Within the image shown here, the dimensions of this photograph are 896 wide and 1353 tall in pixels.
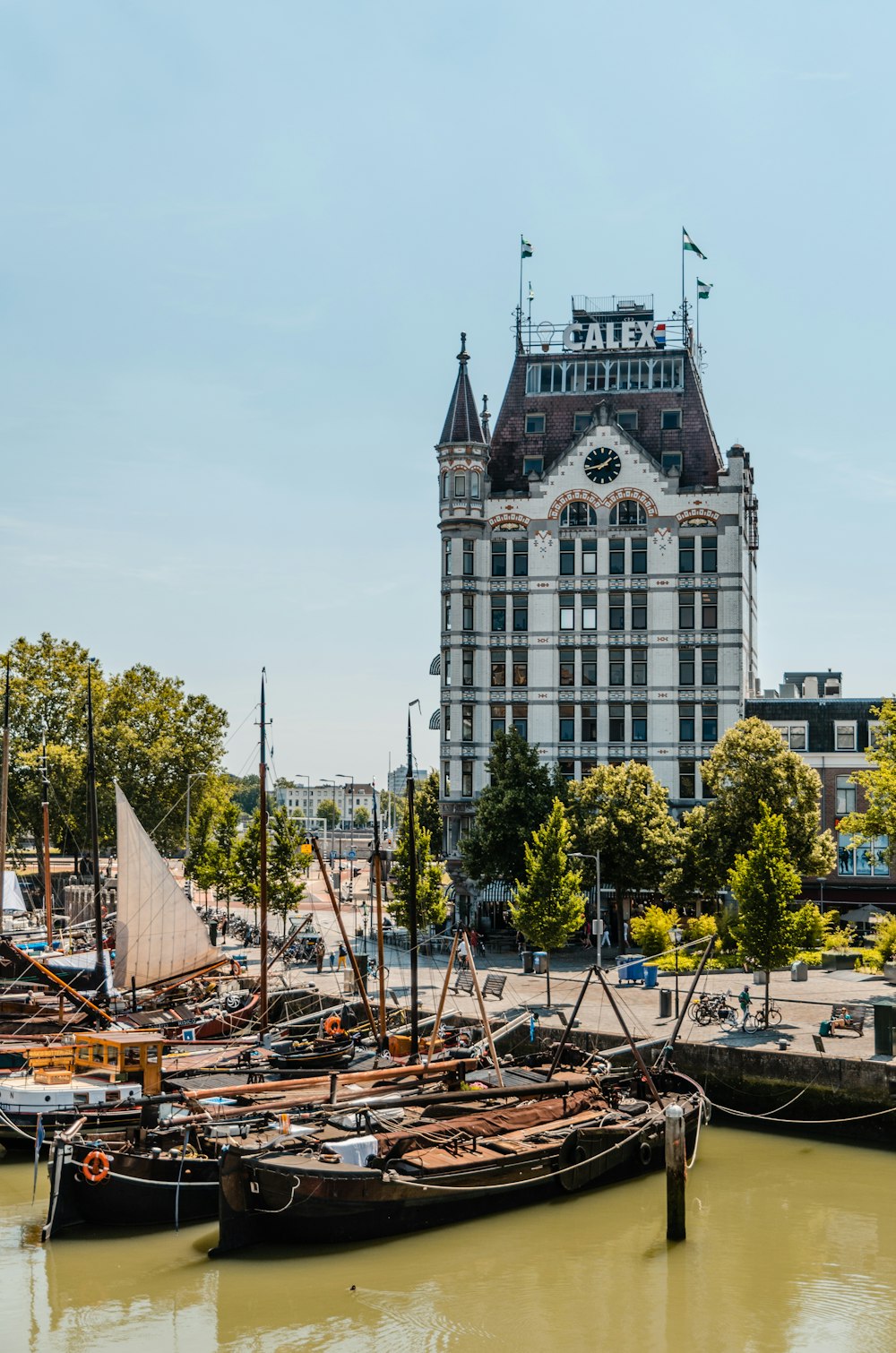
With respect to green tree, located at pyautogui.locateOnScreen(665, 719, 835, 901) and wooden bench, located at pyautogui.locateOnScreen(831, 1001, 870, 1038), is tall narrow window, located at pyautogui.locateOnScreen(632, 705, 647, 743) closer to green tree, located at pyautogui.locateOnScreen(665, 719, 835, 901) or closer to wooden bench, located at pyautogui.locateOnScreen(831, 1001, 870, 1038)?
green tree, located at pyautogui.locateOnScreen(665, 719, 835, 901)

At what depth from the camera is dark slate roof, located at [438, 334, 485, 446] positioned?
85.2 m

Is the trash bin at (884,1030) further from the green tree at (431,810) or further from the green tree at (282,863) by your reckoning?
the green tree at (431,810)

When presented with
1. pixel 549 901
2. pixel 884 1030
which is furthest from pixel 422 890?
pixel 884 1030

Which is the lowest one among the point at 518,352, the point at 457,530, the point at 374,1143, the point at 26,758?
the point at 374,1143

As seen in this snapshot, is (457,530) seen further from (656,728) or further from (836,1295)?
(836,1295)

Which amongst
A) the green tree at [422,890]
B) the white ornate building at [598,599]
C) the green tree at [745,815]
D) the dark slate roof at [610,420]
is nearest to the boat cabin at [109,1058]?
the green tree at [422,890]

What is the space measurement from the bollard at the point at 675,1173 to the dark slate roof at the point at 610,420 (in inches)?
2357

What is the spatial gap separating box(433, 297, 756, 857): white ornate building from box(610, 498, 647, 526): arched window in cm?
11

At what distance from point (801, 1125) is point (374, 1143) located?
1496 centimetres

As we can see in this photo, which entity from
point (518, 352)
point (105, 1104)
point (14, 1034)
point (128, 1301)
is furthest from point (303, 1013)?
point (518, 352)

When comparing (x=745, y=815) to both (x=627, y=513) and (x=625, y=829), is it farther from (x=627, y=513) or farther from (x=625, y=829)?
(x=627, y=513)

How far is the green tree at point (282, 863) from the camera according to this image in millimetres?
72000

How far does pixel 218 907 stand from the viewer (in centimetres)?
10688

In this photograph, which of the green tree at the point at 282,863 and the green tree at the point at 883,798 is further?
the green tree at the point at 282,863
